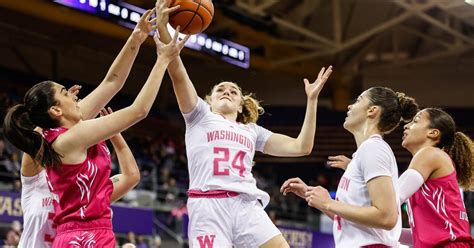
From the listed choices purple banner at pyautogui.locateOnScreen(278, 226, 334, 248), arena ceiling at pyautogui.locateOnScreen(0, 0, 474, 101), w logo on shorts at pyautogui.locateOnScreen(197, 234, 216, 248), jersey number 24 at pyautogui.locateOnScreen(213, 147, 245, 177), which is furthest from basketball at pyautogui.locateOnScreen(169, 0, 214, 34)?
arena ceiling at pyautogui.locateOnScreen(0, 0, 474, 101)

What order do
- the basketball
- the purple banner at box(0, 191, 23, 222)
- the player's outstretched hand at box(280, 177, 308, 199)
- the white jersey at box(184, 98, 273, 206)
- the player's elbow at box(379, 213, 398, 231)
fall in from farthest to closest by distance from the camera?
the purple banner at box(0, 191, 23, 222) → the basketball → the white jersey at box(184, 98, 273, 206) → the player's outstretched hand at box(280, 177, 308, 199) → the player's elbow at box(379, 213, 398, 231)

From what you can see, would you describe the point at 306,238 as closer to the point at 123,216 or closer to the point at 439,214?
the point at 123,216

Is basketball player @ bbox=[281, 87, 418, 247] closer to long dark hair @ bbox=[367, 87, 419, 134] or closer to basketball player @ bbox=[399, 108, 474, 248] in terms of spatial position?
long dark hair @ bbox=[367, 87, 419, 134]

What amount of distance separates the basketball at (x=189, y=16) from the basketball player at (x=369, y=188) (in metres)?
1.26

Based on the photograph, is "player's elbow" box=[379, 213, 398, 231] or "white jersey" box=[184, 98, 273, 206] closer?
"player's elbow" box=[379, 213, 398, 231]

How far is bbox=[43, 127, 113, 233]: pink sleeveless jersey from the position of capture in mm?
4059

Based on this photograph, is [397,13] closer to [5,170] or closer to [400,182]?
[5,170]

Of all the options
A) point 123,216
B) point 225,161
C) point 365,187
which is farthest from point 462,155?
point 123,216

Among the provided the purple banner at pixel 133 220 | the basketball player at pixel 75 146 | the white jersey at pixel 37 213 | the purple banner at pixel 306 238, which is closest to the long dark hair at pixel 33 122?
the basketball player at pixel 75 146

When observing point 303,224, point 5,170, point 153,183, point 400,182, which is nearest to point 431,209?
point 400,182

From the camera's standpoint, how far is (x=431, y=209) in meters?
4.45

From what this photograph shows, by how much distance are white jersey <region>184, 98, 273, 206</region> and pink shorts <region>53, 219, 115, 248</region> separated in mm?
956

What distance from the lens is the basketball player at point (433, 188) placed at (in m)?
4.39

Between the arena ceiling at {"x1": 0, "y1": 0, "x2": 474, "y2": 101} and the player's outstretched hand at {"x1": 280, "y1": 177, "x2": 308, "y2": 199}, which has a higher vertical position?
the arena ceiling at {"x1": 0, "y1": 0, "x2": 474, "y2": 101}
